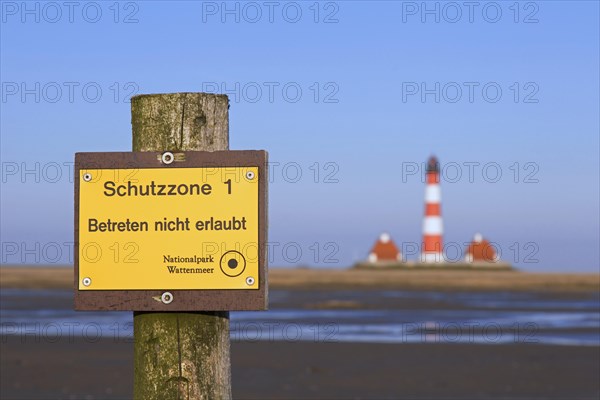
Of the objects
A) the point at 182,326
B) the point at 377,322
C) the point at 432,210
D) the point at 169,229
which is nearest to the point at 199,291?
the point at 182,326

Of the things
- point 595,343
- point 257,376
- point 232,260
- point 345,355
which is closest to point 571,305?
point 595,343

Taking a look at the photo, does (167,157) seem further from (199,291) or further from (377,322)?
(377,322)

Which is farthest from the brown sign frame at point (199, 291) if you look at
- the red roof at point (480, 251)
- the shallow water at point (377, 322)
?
the red roof at point (480, 251)

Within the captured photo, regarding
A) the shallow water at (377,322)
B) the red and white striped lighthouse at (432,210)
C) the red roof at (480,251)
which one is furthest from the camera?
the red roof at (480,251)

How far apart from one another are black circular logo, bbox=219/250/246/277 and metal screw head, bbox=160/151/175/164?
0.45 m

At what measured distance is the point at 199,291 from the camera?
14.6 feet

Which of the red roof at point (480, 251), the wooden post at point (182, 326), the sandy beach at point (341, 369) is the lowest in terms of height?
the red roof at point (480, 251)

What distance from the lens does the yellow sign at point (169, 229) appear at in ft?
14.5

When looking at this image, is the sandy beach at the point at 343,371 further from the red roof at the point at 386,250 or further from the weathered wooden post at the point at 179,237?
the red roof at the point at 386,250

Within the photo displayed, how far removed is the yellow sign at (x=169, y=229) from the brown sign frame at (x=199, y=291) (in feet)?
0.07

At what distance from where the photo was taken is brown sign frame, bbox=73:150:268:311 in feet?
14.5

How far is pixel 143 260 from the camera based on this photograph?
4480 mm

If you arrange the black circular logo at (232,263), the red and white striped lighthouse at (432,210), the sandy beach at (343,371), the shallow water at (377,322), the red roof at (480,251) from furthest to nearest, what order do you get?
the red roof at (480,251) < the red and white striped lighthouse at (432,210) < the shallow water at (377,322) < the sandy beach at (343,371) < the black circular logo at (232,263)

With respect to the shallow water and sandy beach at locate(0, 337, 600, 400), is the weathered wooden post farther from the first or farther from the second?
the shallow water
